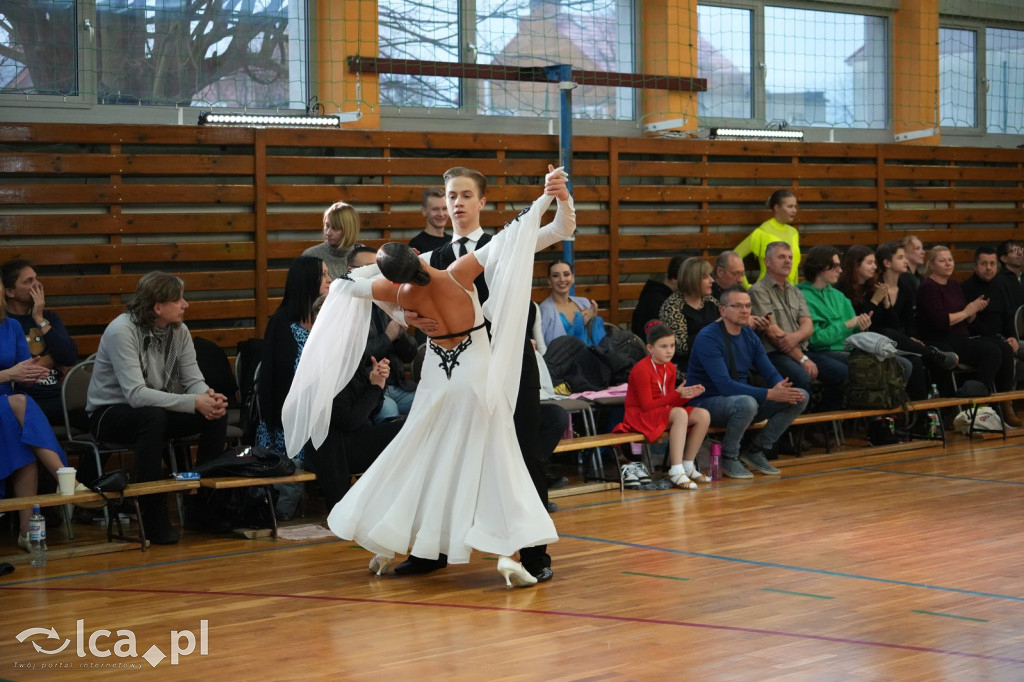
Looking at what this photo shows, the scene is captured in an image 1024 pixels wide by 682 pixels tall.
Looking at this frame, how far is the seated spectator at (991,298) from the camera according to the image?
1038cm

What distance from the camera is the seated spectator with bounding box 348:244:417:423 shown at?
7.21 m

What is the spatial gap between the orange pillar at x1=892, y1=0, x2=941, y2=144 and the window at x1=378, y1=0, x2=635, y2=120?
3142 mm

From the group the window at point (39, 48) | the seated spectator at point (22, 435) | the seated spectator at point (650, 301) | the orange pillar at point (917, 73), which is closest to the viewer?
the seated spectator at point (22, 435)

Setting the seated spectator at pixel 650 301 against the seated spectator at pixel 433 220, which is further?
the seated spectator at pixel 650 301

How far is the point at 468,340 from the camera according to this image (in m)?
5.32

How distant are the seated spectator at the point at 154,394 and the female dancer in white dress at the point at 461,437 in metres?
1.60

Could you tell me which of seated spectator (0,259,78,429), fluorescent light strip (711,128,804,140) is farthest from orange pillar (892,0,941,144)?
seated spectator (0,259,78,429)

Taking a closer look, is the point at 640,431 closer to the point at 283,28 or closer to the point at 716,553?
the point at 716,553

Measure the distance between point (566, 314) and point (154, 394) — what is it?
3.29 m

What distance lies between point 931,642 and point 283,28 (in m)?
7.03

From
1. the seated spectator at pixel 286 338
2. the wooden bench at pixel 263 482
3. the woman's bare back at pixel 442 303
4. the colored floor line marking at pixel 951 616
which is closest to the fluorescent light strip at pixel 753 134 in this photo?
the seated spectator at pixel 286 338

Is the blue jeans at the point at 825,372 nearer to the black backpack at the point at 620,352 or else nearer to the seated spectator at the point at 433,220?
the black backpack at the point at 620,352

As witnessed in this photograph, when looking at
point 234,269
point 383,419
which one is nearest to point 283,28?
point 234,269

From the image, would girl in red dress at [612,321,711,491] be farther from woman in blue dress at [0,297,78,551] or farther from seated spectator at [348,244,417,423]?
woman in blue dress at [0,297,78,551]
